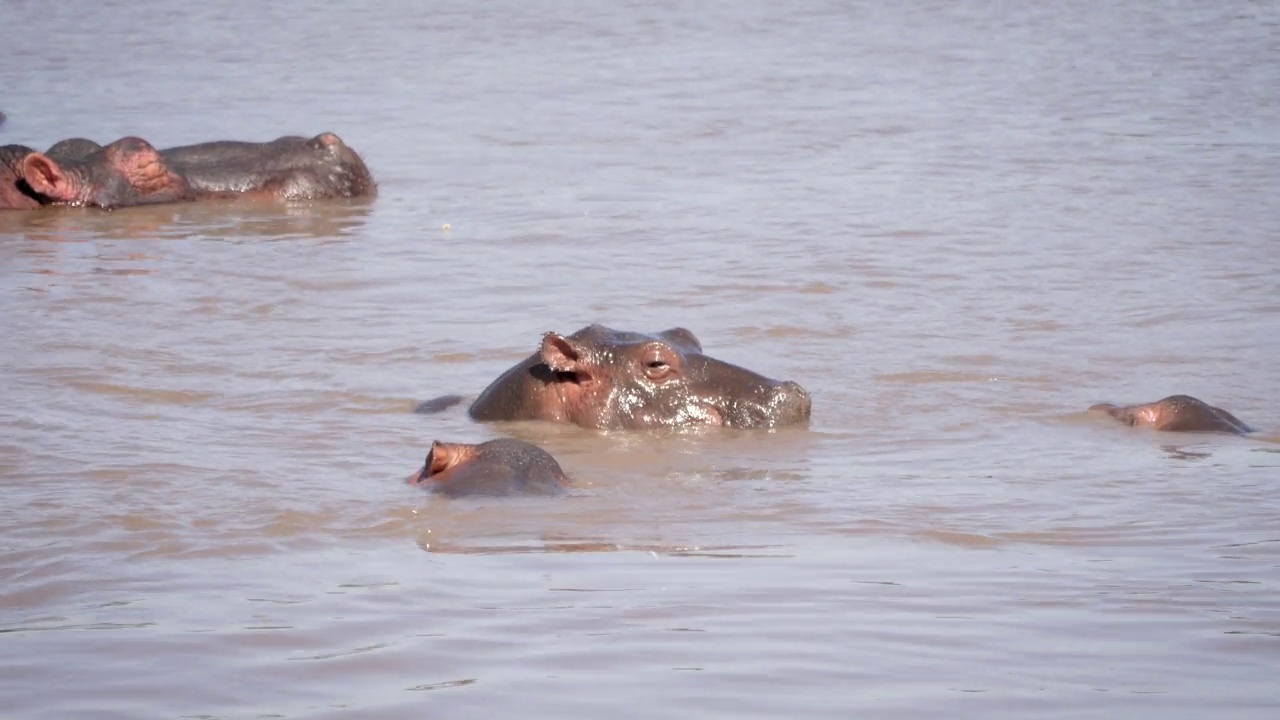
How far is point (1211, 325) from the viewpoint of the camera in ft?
30.2

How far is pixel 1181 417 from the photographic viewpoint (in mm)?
7180

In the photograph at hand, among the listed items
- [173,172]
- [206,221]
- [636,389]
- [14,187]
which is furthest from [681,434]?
[14,187]

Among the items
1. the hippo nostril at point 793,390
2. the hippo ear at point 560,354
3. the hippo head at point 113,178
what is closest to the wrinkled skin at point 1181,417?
the hippo nostril at point 793,390

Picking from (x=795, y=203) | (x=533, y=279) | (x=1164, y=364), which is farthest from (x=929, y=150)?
(x=1164, y=364)

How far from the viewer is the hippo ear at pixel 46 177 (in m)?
12.4

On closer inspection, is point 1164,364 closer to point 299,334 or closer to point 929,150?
point 299,334

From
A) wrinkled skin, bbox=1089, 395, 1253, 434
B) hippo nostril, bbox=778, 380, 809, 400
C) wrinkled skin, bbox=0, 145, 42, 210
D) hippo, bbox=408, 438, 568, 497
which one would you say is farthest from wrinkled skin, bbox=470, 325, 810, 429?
wrinkled skin, bbox=0, 145, 42, 210

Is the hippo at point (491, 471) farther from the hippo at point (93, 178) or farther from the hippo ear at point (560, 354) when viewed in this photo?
the hippo at point (93, 178)

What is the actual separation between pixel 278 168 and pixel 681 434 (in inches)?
263

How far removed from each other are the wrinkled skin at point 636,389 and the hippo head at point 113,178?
5.98 m

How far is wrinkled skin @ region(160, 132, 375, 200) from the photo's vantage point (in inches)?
520

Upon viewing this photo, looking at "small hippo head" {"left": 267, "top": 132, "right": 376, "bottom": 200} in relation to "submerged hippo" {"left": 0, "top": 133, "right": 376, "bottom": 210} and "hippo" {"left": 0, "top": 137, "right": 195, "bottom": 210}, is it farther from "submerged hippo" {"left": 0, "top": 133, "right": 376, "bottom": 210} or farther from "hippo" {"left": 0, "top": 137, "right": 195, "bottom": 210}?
"hippo" {"left": 0, "top": 137, "right": 195, "bottom": 210}

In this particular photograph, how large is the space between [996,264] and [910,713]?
6.89 metres

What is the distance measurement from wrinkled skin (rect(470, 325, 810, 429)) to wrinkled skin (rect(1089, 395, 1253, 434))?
1.24m
